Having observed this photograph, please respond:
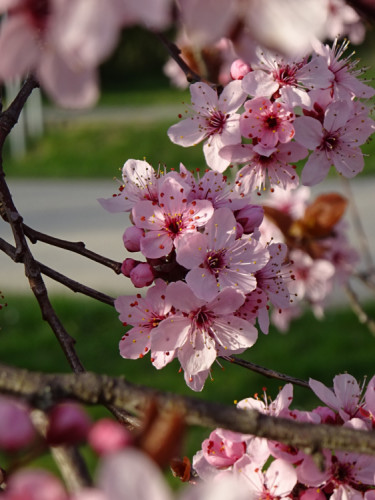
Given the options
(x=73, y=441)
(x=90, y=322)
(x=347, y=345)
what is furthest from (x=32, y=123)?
(x=73, y=441)

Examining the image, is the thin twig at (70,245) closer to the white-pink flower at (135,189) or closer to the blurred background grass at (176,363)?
the white-pink flower at (135,189)

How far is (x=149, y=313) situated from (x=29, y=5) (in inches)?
26.7

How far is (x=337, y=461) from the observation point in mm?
1009

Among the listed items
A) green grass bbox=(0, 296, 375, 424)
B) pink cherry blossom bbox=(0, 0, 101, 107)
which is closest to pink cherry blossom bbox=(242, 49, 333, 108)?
pink cherry blossom bbox=(0, 0, 101, 107)

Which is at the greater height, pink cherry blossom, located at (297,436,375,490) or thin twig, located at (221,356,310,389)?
thin twig, located at (221,356,310,389)

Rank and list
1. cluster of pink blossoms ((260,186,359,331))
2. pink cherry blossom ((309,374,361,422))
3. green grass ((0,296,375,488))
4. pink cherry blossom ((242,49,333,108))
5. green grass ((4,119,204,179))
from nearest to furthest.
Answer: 1. pink cherry blossom ((309,374,361,422))
2. pink cherry blossom ((242,49,333,108))
3. cluster of pink blossoms ((260,186,359,331))
4. green grass ((0,296,375,488))
5. green grass ((4,119,204,179))

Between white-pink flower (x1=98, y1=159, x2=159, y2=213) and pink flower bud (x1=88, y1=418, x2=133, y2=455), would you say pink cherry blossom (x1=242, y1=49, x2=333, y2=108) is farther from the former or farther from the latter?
A: pink flower bud (x1=88, y1=418, x2=133, y2=455)

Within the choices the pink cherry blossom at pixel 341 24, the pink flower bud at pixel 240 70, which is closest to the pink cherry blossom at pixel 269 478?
the pink flower bud at pixel 240 70

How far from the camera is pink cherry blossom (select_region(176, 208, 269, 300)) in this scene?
1157 mm

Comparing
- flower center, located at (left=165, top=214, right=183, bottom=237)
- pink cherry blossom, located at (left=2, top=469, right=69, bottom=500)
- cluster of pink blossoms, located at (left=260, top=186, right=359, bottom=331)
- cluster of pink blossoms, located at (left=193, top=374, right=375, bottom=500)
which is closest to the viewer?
pink cherry blossom, located at (left=2, top=469, right=69, bottom=500)

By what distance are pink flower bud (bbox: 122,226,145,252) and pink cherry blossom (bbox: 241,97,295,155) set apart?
0.85 feet

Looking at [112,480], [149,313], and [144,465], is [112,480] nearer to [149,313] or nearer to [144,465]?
[144,465]

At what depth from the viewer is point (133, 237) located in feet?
4.10

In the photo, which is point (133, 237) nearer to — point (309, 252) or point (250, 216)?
point (250, 216)
